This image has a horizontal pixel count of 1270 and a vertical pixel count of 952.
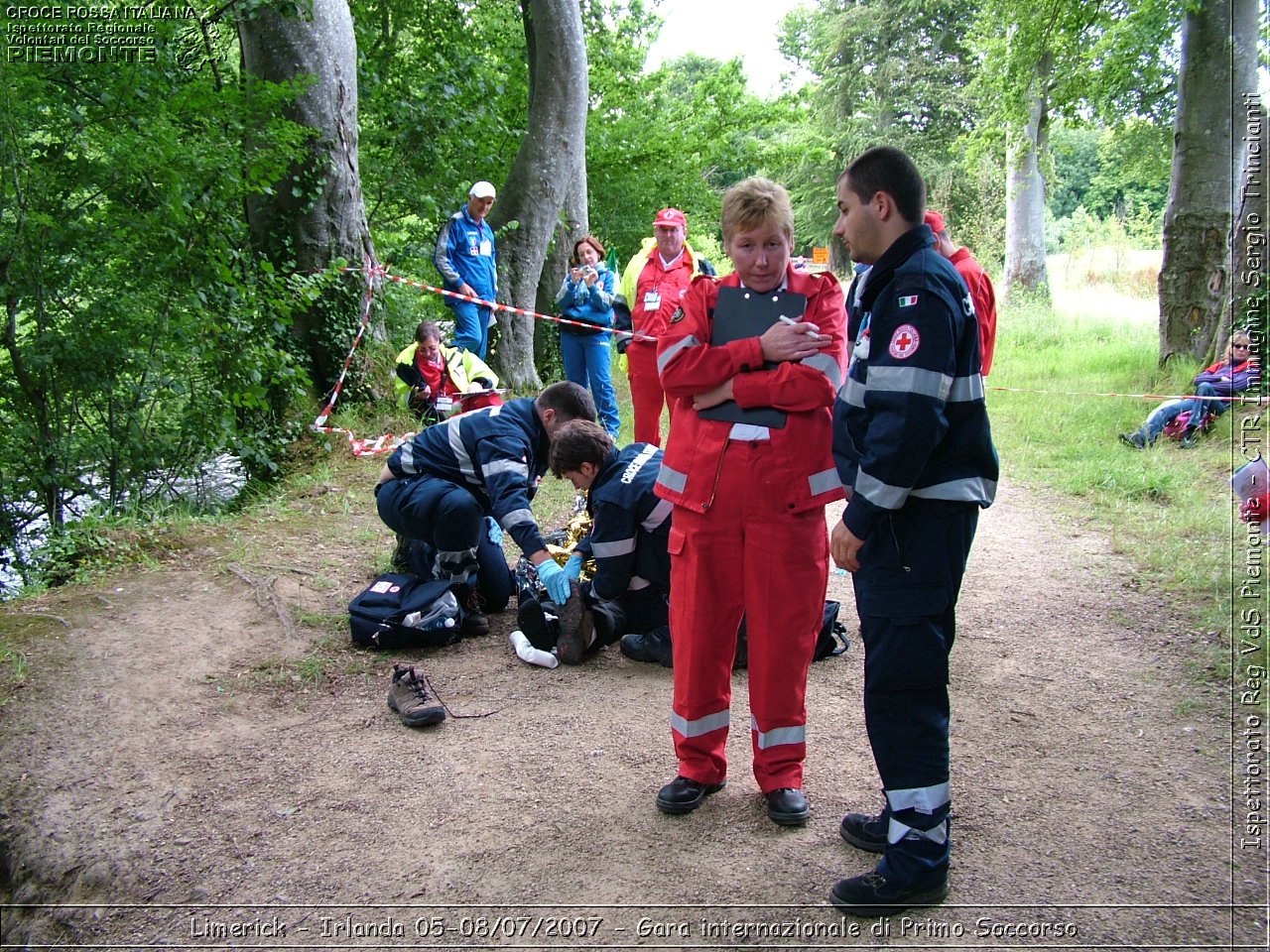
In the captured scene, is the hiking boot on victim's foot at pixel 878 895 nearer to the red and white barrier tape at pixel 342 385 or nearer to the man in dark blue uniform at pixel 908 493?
the man in dark blue uniform at pixel 908 493

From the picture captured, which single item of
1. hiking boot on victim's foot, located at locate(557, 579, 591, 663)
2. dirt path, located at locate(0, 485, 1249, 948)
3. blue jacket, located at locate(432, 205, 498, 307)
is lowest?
dirt path, located at locate(0, 485, 1249, 948)

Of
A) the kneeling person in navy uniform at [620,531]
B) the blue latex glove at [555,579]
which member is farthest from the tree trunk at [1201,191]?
the blue latex glove at [555,579]

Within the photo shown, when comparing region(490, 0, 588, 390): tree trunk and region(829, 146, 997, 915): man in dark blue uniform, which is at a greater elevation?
region(490, 0, 588, 390): tree trunk

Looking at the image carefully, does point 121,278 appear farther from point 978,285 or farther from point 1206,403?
point 1206,403

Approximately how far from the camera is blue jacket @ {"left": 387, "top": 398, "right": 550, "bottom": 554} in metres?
4.21

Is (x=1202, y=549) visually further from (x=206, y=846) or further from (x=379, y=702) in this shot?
Answer: (x=206, y=846)

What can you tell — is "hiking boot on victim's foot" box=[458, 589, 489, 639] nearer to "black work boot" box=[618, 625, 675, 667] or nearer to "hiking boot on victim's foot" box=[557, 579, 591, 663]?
"hiking boot on victim's foot" box=[557, 579, 591, 663]

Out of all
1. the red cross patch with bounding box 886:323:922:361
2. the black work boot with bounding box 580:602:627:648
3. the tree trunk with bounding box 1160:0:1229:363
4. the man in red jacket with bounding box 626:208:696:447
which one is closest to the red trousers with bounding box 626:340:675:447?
the man in red jacket with bounding box 626:208:696:447

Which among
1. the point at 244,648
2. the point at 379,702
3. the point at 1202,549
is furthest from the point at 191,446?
the point at 1202,549

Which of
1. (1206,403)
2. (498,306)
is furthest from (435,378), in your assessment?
(1206,403)

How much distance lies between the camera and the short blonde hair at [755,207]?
115 inches

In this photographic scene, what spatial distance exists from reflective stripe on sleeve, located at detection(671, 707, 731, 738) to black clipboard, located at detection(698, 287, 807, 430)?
977 mm

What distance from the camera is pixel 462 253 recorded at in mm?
9742

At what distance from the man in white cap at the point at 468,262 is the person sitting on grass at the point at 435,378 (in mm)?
554
